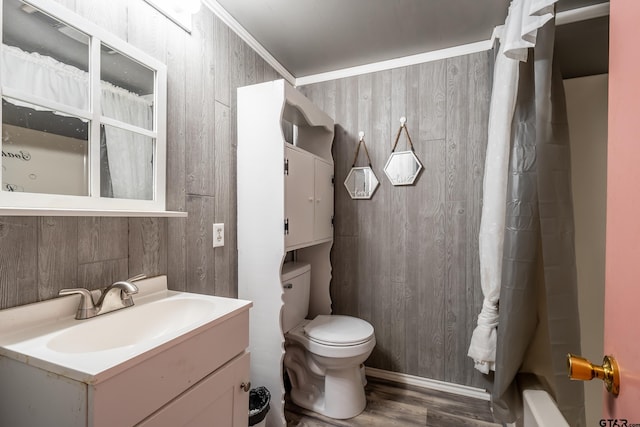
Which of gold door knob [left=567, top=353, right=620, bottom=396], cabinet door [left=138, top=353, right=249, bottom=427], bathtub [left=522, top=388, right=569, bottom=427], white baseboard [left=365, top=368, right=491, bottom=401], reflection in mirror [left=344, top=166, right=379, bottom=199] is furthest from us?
reflection in mirror [left=344, top=166, right=379, bottom=199]

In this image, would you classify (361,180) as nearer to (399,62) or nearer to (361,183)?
(361,183)

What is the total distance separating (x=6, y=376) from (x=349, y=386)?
1535mm

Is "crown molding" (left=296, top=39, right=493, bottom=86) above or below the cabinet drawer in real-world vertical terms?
above

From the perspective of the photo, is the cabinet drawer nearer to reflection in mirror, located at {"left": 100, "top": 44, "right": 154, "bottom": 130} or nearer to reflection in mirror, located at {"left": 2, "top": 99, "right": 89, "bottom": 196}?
reflection in mirror, located at {"left": 2, "top": 99, "right": 89, "bottom": 196}

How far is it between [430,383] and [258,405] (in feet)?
4.07

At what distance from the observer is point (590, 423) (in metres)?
1.69

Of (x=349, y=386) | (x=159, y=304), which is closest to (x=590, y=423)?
(x=349, y=386)

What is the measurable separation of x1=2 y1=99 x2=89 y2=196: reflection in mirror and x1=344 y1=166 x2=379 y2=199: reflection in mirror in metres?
1.65

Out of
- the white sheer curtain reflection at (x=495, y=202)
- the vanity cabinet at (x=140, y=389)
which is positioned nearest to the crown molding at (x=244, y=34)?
the white sheer curtain reflection at (x=495, y=202)

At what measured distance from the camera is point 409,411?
184cm

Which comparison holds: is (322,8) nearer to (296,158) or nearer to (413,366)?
(296,158)

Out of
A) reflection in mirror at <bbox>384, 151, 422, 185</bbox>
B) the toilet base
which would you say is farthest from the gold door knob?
reflection in mirror at <bbox>384, 151, 422, 185</bbox>

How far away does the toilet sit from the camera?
172 cm

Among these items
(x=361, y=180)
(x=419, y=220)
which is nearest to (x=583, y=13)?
(x=419, y=220)
